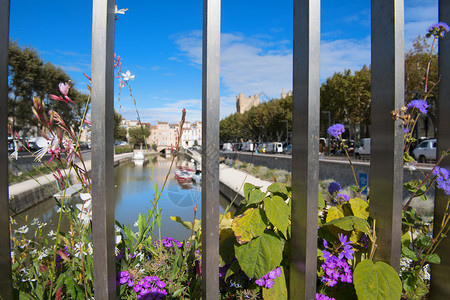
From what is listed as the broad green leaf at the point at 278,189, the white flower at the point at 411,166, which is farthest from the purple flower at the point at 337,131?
the broad green leaf at the point at 278,189

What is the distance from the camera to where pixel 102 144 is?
78 cm

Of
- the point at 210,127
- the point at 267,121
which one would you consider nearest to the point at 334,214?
the point at 210,127

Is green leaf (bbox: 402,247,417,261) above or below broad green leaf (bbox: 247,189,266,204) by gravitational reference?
below

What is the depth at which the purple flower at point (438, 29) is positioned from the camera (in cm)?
114

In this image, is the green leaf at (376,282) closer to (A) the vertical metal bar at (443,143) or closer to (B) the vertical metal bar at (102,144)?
(A) the vertical metal bar at (443,143)

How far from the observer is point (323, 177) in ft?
57.1

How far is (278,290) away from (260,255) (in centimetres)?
16

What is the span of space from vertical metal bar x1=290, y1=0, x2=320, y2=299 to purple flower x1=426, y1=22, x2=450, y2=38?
1.77ft

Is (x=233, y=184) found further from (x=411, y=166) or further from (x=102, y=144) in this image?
(x=102, y=144)

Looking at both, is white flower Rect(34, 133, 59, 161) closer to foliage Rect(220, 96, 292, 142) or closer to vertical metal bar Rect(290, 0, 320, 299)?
vertical metal bar Rect(290, 0, 320, 299)

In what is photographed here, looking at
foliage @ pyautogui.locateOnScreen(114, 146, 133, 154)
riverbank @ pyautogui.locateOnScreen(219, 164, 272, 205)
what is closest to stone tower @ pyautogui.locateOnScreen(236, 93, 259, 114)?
foliage @ pyautogui.locateOnScreen(114, 146, 133, 154)

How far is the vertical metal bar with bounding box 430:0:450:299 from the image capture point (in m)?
1.19

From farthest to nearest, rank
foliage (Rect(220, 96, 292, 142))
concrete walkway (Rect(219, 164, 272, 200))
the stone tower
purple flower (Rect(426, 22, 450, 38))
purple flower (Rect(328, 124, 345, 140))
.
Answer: the stone tower < foliage (Rect(220, 96, 292, 142)) < concrete walkway (Rect(219, 164, 272, 200)) < purple flower (Rect(328, 124, 345, 140)) < purple flower (Rect(426, 22, 450, 38))

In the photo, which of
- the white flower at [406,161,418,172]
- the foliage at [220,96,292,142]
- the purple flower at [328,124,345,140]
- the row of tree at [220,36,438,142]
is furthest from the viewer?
the foliage at [220,96,292,142]
